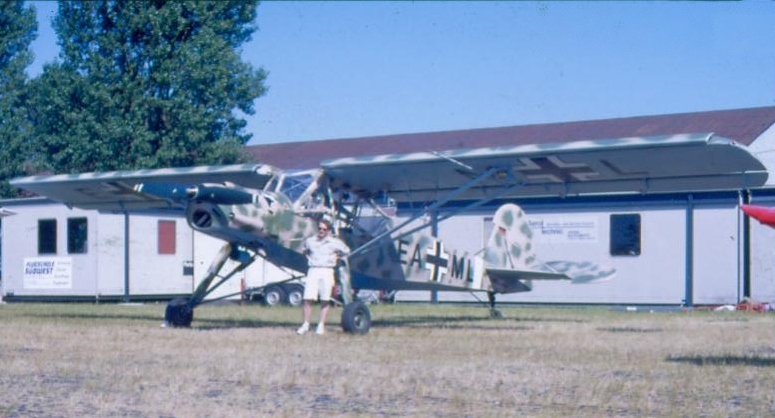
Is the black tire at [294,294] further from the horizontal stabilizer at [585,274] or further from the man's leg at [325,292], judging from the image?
the man's leg at [325,292]

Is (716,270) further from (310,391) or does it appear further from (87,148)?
(310,391)

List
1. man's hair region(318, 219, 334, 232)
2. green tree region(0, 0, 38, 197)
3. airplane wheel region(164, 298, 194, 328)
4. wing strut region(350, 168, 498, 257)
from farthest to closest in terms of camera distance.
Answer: green tree region(0, 0, 38, 197), airplane wheel region(164, 298, 194, 328), wing strut region(350, 168, 498, 257), man's hair region(318, 219, 334, 232)

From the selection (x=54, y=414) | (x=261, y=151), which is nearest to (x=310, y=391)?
(x=54, y=414)

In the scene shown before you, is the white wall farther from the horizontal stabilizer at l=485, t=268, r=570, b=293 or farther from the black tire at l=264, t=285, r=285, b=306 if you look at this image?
the horizontal stabilizer at l=485, t=268, r=570, b=293

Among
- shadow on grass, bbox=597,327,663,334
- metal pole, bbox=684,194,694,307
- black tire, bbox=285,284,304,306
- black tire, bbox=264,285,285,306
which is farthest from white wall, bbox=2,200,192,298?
shadow on grass, bbox=597,327,663,334

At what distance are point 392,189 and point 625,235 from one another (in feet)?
44.2

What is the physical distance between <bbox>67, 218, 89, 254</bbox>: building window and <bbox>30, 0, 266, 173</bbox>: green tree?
3.48 meters

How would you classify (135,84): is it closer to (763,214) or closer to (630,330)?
(630,330)

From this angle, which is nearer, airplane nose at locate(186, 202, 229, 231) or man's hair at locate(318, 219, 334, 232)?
airplane nose at locate(186, 202, 229, 231)

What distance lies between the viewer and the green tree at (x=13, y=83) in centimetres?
3981

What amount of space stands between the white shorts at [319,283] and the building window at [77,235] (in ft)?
56.0

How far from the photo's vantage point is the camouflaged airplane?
1567 cm

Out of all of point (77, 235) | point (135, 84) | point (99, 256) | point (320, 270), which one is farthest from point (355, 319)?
point (135, 84)

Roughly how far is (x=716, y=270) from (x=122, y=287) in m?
16.6
